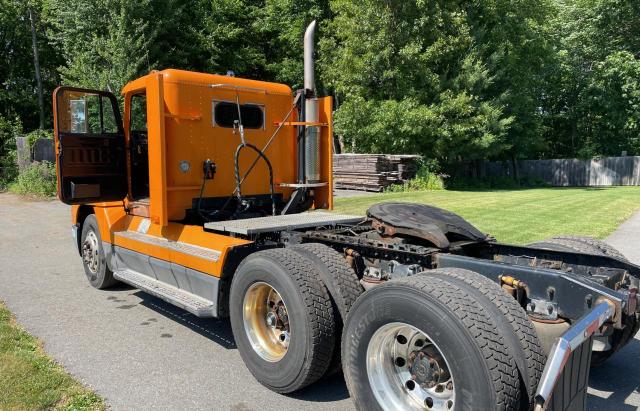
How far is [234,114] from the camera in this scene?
6137mm

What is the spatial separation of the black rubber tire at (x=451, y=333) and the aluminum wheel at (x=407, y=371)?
0.06m

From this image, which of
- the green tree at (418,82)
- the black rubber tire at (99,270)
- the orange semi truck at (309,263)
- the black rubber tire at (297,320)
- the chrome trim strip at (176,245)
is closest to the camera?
the orange semi truck at (309,263)

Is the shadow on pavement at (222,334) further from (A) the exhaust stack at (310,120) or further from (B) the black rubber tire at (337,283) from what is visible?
(A) the exhaust stack at (310,120)

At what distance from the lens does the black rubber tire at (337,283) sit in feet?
12.4

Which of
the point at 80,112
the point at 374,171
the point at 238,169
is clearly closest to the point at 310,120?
the point at 238,169

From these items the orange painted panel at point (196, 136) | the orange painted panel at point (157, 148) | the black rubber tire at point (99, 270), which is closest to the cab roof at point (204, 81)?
the orange painted panel at point (196, 136)

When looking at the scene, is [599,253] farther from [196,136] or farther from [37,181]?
[37,181]

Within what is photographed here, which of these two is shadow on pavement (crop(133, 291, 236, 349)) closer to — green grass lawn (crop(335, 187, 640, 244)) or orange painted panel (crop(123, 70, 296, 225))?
orange painted panel (crop(123, 70, 296, 225))

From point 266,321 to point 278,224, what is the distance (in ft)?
3.31

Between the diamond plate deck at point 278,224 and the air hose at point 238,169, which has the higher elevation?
the air hose at point 238,169

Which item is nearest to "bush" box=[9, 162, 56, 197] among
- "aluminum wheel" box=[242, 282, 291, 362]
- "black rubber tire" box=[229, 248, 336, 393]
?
"aluminum wheel" box=[242, 282, 291, 362]

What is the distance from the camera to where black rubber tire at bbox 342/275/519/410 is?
2.68m

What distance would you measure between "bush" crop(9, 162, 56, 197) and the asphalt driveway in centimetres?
1334

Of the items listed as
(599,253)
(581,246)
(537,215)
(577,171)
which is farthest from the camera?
(577,171)
